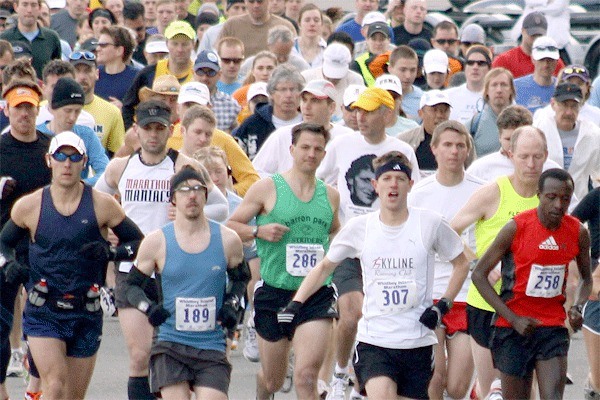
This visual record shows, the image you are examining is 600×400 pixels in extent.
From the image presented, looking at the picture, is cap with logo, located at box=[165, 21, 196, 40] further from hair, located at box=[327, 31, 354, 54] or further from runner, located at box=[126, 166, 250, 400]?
runner, located at box=[126, 166, 250, 400]

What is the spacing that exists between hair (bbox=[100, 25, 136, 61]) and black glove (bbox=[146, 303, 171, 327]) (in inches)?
269

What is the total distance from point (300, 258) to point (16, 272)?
176cm

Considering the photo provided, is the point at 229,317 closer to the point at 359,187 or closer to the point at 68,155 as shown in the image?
the point at 68,155

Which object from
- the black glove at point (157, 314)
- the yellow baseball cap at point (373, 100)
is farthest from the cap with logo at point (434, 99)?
the black glove at point (157, 314)

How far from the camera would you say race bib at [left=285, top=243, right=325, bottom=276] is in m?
10.1

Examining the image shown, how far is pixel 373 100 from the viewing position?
11.4 metres

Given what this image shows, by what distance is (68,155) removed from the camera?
9.77 meters

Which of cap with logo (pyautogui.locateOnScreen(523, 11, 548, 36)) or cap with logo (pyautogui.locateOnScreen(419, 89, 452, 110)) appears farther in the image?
cap with logo (pyautogui.locateOnScreen(523, 11, 548, 36))

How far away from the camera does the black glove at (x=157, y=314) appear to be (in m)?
8.95

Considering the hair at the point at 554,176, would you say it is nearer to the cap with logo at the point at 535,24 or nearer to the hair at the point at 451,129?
the hair at the point at 451,129

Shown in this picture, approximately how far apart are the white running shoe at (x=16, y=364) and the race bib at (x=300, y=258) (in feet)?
9.71

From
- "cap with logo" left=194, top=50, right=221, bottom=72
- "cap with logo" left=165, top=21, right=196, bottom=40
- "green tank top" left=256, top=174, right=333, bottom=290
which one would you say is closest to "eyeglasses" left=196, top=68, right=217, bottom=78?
"cap with logo" left=194, top=50, right=221, bottom=72

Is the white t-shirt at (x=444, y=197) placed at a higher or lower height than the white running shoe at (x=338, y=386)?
higher

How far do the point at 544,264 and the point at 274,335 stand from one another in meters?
1.87
